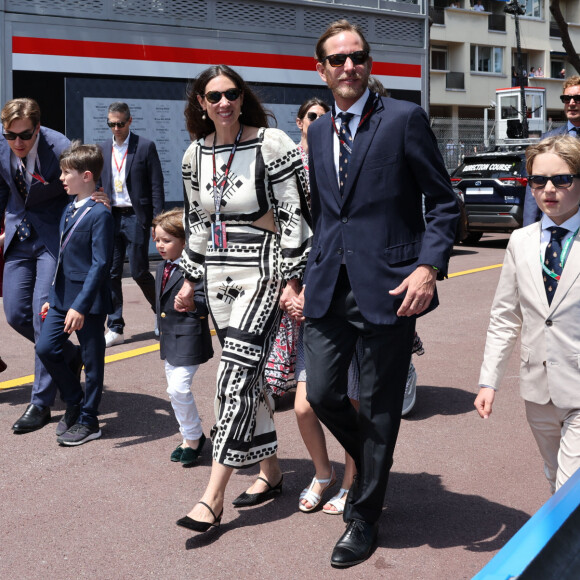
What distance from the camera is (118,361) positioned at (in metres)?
7.41

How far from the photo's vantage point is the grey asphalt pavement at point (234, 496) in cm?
364

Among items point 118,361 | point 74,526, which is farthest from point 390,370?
point 118,361

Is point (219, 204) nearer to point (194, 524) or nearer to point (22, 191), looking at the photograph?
point (194, 524)

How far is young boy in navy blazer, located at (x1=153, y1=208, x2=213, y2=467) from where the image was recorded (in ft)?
15.8

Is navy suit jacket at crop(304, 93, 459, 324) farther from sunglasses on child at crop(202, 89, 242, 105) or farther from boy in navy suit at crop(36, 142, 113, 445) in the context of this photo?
boy in navy suit at crop(36, 142, 113, 445)

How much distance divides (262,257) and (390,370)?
29.7 inches

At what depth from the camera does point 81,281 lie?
5.27 meters

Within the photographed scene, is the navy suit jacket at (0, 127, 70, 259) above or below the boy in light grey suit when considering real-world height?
above

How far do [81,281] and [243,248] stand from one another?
1.60 m

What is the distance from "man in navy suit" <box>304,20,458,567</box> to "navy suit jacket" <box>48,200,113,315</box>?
72.4 inches

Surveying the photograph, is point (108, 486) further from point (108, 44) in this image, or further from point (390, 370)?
point (108, 44)

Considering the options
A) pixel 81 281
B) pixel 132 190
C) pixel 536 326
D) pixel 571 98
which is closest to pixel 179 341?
pixel 81 281

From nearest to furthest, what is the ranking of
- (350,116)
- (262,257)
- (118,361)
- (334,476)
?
(350,116), (262,257), (334,476), (118,361)

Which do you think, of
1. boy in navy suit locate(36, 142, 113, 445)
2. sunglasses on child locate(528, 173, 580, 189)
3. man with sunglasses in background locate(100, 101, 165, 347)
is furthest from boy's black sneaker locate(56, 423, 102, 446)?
man with sunglasses in background locate(100, 101, 165, 347)
